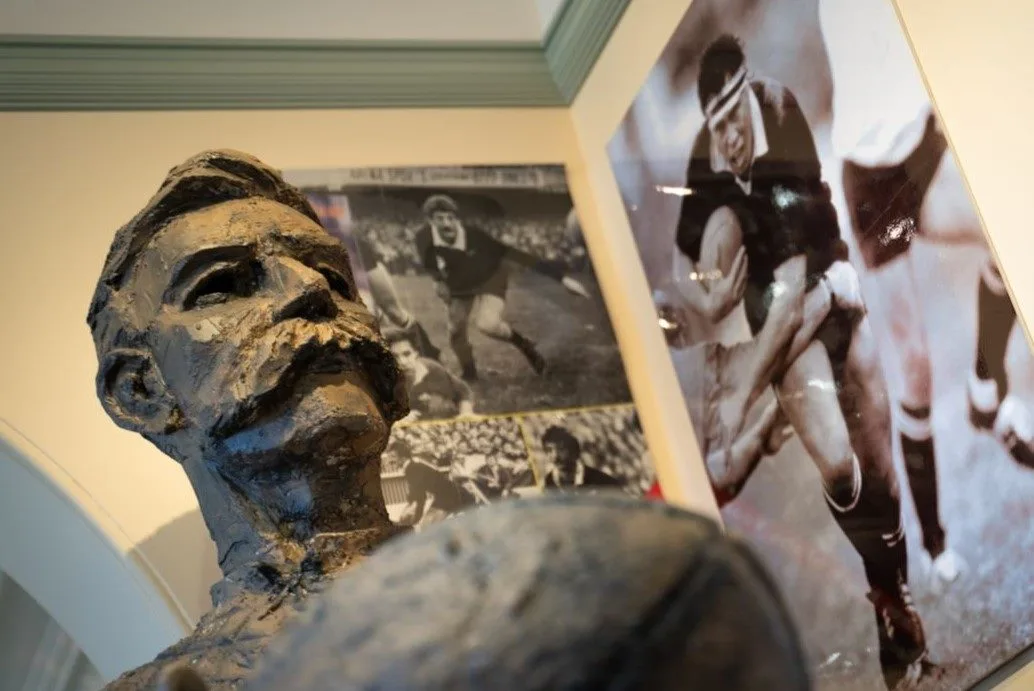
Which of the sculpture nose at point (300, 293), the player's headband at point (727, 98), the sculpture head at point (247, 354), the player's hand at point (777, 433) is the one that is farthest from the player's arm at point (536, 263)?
the sculpture nose at point (300, 293)

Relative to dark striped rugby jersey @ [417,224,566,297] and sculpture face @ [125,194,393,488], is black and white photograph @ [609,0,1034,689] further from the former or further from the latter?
sculpture face @ [125,194,393,488]

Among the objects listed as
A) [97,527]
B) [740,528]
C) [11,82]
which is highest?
[11,82]

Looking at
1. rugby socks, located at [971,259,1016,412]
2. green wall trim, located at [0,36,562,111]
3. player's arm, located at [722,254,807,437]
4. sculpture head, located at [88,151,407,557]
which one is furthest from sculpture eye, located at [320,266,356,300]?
green wall trim, located at [0,36,562,111]

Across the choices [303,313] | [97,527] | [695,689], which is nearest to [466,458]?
[97,527]

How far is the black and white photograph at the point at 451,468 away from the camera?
2.07 m

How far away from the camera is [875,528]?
1683mm

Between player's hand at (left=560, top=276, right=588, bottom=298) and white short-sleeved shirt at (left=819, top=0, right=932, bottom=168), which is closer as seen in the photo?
white short-sleeved shirt at (left=819, top=0, right=932, bottom=168)

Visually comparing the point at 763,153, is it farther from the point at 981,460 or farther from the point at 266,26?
the point at 266,26

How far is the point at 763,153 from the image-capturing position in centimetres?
191

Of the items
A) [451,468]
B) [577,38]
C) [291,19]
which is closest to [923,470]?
[451,468]

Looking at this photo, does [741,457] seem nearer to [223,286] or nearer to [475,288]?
[475,288]

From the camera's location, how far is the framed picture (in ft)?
7.00

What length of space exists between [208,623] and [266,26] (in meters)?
1.57

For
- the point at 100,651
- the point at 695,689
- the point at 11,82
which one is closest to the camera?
the point at 695,689
